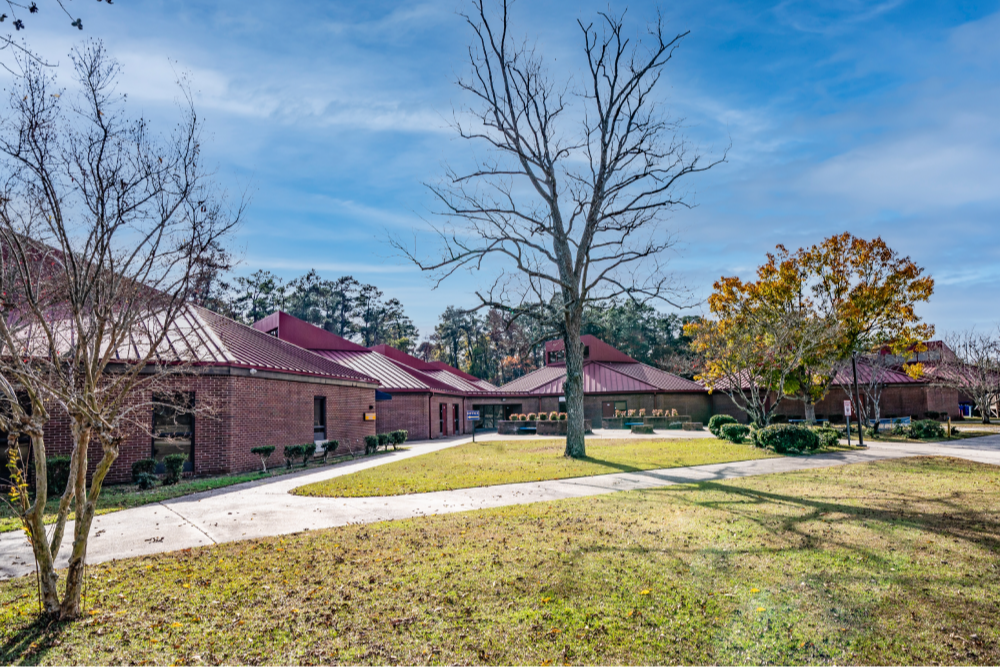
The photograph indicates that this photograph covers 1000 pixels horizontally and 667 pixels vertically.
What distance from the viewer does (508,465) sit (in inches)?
642

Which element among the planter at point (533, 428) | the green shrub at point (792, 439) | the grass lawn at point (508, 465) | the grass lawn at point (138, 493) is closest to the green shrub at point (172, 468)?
the grass lawn at point (138, 493)

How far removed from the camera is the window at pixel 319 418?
65.5 feet

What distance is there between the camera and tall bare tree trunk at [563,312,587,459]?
18.3 meters

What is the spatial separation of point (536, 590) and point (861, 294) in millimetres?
28023

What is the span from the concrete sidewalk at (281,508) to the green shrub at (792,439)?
247 cm

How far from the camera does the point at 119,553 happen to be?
702cm

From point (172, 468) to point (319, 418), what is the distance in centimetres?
699

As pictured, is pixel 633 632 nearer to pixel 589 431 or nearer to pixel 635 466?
pixel 635 466

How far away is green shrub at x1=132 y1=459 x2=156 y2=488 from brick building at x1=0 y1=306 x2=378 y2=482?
542mm

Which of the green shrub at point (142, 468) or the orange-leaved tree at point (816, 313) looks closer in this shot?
the green shrub at point (142, 468)

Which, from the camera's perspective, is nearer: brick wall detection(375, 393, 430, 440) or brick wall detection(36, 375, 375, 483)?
brick wall detection(36, 375, 375, 483)

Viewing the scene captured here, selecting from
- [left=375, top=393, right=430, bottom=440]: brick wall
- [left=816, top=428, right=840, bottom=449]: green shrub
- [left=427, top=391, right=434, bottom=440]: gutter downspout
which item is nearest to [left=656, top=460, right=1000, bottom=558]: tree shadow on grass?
[left=816, top=428, right=840, bottom=449]: green shrub

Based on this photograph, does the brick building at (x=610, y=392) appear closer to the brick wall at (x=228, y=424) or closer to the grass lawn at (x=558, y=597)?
the brick wall at (x=228, y=424)

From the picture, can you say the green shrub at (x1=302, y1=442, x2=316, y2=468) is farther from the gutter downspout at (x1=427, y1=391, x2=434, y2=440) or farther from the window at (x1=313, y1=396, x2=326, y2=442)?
the gutter downspout at (x1=427, y1=391, x2=434, y2=440)
